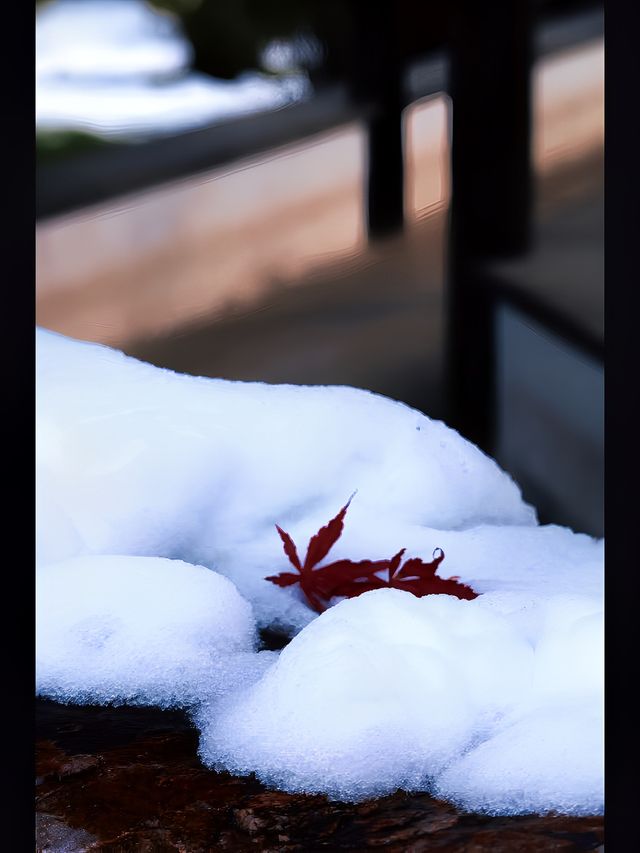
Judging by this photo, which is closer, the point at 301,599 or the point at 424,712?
the point at 424,712

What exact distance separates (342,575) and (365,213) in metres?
0.96

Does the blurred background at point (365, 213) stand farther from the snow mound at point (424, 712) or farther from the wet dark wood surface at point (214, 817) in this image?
the wet dark wood surface at point (214, 817)

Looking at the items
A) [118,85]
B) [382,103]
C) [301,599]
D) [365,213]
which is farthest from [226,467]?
[118,85]

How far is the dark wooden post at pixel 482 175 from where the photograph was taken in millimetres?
1481

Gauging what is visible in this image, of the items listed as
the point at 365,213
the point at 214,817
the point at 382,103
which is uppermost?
the point at 382,103

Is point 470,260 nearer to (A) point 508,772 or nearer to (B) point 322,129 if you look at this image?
(B) point 322,129

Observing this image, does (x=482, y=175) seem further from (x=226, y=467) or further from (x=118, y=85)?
(x=226, y=467)

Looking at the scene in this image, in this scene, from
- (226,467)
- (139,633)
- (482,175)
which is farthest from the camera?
(482,175)

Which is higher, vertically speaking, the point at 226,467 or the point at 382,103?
the point at 382,103

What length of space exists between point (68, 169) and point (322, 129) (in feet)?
1.40

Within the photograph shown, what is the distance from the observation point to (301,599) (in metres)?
0.72

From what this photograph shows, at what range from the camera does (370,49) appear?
1.63m

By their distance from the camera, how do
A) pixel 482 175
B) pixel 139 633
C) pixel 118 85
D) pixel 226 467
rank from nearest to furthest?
pixel 139 633 → pixel 226 467 → pixel 482 175 → pixel 118 85

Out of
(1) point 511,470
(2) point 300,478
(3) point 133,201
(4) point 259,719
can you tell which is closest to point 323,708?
(4) point 259,719
